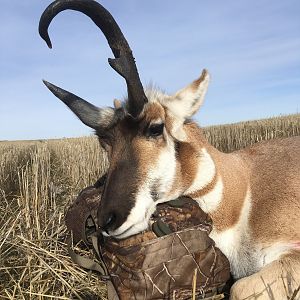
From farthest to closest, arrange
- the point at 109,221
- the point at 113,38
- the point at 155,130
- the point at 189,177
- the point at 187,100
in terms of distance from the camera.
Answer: the point at 187,100 → the point at 189,177 → the point at 155,130 → the point at 113,38 → the point at 109,221

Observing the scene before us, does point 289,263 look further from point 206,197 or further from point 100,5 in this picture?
point 100,5

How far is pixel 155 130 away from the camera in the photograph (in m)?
3.82

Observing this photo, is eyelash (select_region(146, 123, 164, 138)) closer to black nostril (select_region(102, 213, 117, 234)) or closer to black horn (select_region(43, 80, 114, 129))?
black horn (select_region(43, 80, 114, 129))

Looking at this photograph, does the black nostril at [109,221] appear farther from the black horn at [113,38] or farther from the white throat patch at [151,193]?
the black horn at [113,38]

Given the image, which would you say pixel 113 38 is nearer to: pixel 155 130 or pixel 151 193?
pixel 155 130

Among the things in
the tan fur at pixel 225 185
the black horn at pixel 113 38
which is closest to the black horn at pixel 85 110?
the tan fur at pixel 225 185

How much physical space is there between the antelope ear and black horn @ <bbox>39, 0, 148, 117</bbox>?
46cm

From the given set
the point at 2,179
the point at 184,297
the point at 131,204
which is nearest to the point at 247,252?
the point at 184,297

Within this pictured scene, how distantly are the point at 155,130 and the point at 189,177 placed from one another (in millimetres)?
606

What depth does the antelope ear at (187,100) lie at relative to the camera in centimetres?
423

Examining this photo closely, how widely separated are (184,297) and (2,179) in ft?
28.3

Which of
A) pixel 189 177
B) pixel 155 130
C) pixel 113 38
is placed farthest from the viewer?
pixel 189 177

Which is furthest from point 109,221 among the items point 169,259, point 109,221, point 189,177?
point 189,177

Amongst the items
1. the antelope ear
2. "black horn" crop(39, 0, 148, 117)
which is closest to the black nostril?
"black horn" crop(39, 0, 148, 117)
